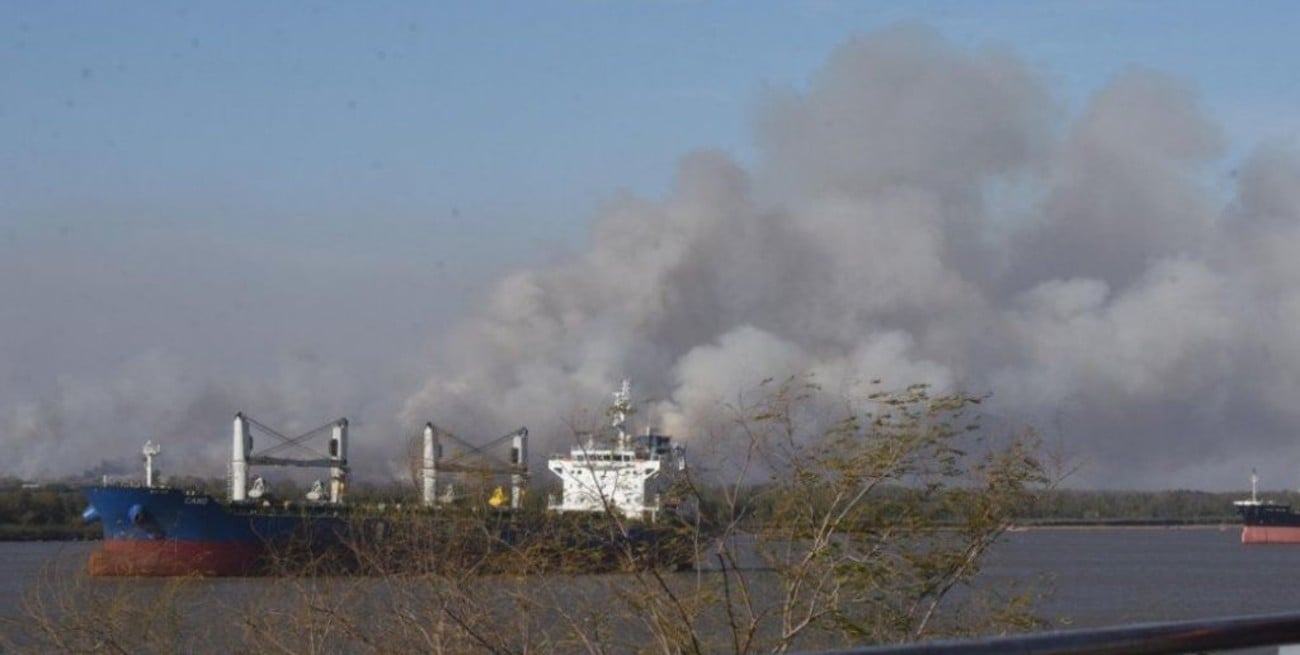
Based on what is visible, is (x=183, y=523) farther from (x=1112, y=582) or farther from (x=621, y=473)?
(x=621, y=473)

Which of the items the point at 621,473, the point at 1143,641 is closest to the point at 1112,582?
the point at 621,473

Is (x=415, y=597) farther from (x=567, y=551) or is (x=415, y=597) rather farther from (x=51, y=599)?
(x=51, y=599)

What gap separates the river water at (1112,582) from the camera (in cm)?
1928

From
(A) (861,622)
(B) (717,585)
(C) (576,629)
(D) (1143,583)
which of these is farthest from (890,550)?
(D) (1143,583)

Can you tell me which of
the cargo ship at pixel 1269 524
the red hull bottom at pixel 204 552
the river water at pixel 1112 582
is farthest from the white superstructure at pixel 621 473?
the cargo ship at pixel 1269 524

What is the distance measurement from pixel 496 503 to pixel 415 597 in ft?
6.21

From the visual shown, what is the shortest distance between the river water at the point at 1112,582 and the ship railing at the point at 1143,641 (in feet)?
28.4

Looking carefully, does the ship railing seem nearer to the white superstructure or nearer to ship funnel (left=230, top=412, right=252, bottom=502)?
the white superstructure

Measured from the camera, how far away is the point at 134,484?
6719 centimetres

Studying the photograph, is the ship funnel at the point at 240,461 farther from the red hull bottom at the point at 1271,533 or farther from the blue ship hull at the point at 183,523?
the red hull bottom at the point at 1271,533

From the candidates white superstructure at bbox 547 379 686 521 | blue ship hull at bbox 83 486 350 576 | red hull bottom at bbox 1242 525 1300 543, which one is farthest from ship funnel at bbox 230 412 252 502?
red hull bottom at bbox 1242 525 1300 543

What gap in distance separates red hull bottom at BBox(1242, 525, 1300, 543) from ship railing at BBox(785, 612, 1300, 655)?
11340cm

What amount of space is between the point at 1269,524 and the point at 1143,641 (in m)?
115

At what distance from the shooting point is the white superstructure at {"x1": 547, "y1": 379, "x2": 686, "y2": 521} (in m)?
15.0
